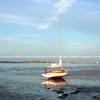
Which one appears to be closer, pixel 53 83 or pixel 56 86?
pixel 56 86

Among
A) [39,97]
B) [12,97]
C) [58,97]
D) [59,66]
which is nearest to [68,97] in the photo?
[58,97]

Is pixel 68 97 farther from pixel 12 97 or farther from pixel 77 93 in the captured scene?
pixel 12 97

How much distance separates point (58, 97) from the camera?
4644 cm

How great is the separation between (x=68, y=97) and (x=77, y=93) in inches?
202

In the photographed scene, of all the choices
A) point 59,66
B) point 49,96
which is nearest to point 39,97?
point 49,96

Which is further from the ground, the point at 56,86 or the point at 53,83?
the point at 53,83

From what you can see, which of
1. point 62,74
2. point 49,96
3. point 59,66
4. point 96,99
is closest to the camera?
point 96,99

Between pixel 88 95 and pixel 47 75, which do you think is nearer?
pixel 88 95

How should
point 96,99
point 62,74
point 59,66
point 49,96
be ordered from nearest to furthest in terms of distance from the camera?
point 96,99 < point 49,96 < point 62,74 < point 59,66

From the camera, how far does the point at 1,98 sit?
44938mm

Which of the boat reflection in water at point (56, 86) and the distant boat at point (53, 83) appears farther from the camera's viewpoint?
the distant boat at point (53, 83)

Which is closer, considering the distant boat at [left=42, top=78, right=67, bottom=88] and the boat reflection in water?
the boat reflection in water

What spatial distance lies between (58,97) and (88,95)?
5.50m

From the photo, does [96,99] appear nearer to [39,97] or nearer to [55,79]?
[39,97]
